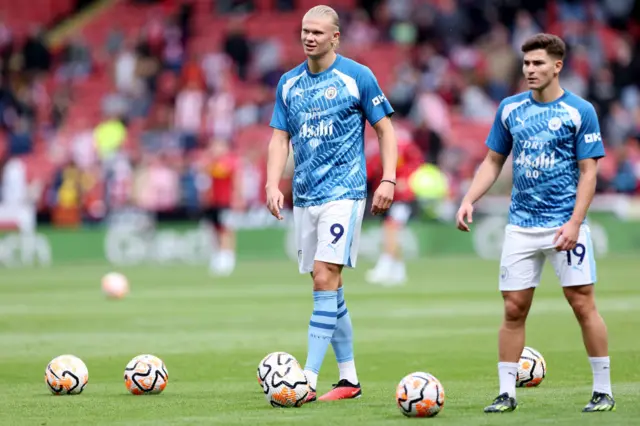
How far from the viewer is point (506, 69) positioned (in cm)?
3250

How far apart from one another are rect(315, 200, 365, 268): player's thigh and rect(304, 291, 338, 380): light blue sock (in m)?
0.25

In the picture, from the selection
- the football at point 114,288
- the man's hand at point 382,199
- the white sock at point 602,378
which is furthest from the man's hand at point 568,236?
the football at point 114,288

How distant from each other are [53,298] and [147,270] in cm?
698

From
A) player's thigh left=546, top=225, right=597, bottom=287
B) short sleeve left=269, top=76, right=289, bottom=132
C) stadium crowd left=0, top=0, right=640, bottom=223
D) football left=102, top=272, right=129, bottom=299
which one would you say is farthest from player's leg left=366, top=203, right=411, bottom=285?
player's thigh left=546, top=225, right=597, bottom=287

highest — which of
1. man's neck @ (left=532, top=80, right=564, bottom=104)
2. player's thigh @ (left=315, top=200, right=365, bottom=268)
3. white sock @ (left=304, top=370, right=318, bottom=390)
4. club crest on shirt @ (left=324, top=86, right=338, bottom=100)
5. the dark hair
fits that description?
the dark hair

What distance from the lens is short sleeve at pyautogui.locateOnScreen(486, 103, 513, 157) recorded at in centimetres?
855

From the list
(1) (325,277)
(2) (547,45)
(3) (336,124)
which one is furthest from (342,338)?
(2) (547,45)

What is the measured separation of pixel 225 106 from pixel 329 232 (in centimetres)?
2371

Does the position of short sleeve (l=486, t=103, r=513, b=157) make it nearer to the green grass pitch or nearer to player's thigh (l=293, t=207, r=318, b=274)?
player's thigh (l=293, t=207, r=318, b=274)

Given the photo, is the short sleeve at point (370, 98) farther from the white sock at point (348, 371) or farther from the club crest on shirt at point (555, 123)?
the white sock at point (348, 371)

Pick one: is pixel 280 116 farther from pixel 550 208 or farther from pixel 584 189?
pixel 584 189

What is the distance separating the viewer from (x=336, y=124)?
29.8 ft

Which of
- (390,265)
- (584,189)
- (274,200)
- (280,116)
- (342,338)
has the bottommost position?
(342,338)

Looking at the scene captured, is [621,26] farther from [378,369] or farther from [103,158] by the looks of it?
[378,369]
